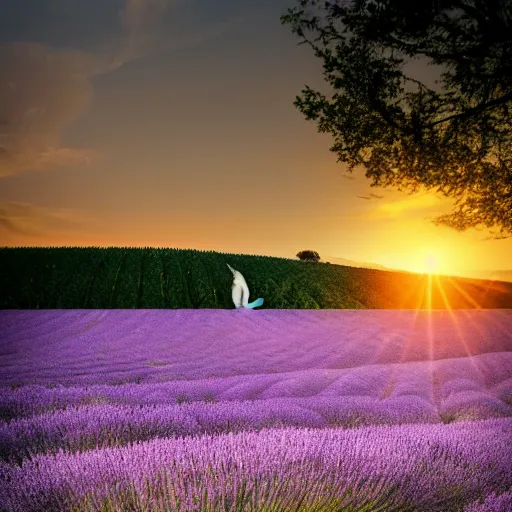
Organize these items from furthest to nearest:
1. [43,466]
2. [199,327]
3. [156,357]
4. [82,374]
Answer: [199,327], [156,357], [82,374], [43,466]

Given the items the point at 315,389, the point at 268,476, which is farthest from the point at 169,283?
the point at 268,476

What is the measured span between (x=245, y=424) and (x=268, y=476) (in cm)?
144

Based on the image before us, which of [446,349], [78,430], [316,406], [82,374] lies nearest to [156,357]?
[82,374]

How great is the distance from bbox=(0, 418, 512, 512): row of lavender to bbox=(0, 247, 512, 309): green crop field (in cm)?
1244

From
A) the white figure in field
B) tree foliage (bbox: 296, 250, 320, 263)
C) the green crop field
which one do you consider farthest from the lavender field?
tree foliage (bbox: 296, 250, 320, 263)

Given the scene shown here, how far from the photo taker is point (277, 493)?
1906mm

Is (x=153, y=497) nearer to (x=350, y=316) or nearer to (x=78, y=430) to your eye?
(x=78, y=430)

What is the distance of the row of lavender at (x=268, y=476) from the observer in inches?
72.4

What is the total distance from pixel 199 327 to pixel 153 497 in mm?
8022

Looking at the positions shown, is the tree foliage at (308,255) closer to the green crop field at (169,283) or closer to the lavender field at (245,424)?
the green crop field at (169,283)

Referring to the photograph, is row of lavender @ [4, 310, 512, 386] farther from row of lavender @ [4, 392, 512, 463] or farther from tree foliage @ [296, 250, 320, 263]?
tree foliage @ [296, 250, 320, 263]

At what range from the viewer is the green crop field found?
14469 mm

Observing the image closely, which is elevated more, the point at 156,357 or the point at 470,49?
the point at 470,49

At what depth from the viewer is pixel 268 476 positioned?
1983mm
